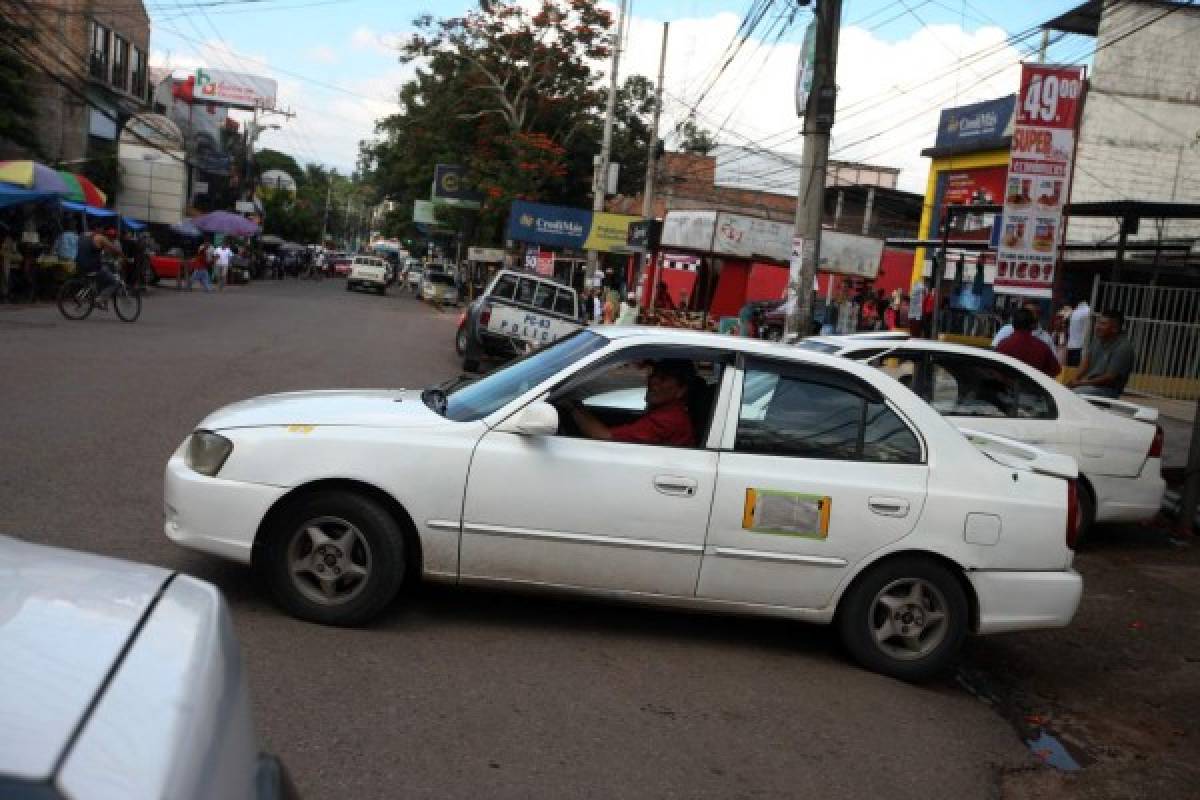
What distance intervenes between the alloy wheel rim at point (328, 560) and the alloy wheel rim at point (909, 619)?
2518 millimetres

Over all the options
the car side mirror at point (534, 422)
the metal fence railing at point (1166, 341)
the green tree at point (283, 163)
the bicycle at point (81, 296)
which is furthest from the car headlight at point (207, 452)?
the green tree at point (283, 163)

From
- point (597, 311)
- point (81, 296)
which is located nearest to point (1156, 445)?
point (81, 296)

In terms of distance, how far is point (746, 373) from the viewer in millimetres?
5828

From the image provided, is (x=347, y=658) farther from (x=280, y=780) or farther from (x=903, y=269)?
(x=903, y=269)

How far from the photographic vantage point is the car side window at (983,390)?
918 centimetres

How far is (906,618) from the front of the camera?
5840mm

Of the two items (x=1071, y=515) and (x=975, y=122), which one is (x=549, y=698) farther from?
(x=975, y=122)

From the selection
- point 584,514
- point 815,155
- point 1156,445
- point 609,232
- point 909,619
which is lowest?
point 909,619

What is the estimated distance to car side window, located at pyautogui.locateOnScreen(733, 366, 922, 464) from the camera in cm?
576

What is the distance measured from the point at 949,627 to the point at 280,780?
4267 millimetres

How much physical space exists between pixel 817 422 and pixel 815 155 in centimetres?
863

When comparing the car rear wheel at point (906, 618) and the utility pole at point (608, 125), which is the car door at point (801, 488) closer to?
the car rear wheel at point (906, 618)

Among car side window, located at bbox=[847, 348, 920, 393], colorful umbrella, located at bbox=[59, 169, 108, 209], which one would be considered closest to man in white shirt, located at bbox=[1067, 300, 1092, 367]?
car side window, located at bbox=[847, 348, 920, 393]

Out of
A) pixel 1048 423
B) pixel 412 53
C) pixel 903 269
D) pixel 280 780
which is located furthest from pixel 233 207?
pixel 280 780
